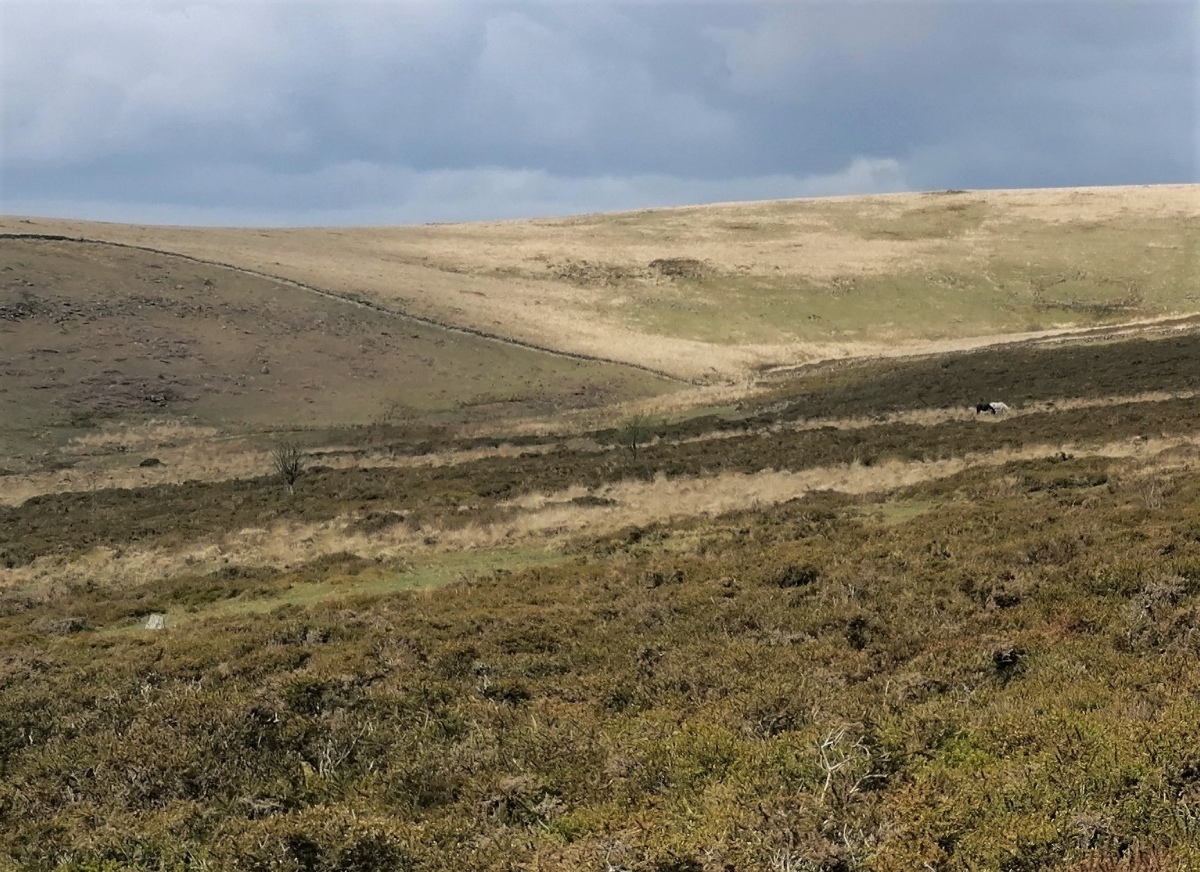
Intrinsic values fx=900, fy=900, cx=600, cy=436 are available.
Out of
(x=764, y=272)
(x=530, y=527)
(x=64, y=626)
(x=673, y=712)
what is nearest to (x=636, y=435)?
(x=530, y=527)

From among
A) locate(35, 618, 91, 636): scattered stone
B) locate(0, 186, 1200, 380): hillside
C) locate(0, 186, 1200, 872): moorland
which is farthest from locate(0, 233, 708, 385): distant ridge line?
locate(35, 618, 91, 636): scattered stone

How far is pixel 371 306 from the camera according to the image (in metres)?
74.1

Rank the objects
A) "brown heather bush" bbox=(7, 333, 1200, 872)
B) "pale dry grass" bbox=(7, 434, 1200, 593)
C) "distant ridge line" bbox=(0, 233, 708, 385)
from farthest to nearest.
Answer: "distant ridge line" bbox=(0, 233, 708, 385) → "pale dry grass" bbox=(7, 434, 1200, 593) → "brown heather bush" bbox=(7, 333, 1200, 872)

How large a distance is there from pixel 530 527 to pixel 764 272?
7708cm

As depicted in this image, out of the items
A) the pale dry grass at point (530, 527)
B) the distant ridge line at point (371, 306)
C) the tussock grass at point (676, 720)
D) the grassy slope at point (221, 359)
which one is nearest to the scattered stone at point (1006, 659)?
the tussock grass at point (676, 720)

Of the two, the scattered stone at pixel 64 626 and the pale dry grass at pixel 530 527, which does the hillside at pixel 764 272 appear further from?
the scattered stone at pixel 64 626

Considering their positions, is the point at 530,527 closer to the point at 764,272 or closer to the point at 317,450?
the point at 317,450

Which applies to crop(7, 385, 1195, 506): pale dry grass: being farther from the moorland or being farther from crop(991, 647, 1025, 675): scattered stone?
crop(991, 647, 1025, 675): scattered stone

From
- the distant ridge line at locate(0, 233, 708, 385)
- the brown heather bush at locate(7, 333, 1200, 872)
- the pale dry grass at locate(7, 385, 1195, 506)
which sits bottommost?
the pale dry grass at locate(7, 385, 1195, 506)

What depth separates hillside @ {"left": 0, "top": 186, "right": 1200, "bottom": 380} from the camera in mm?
77938

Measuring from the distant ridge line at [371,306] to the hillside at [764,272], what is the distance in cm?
102

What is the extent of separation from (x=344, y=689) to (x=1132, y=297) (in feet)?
305

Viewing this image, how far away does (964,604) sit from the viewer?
37.0ft

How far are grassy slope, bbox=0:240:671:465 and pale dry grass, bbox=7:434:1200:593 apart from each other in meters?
28.8
